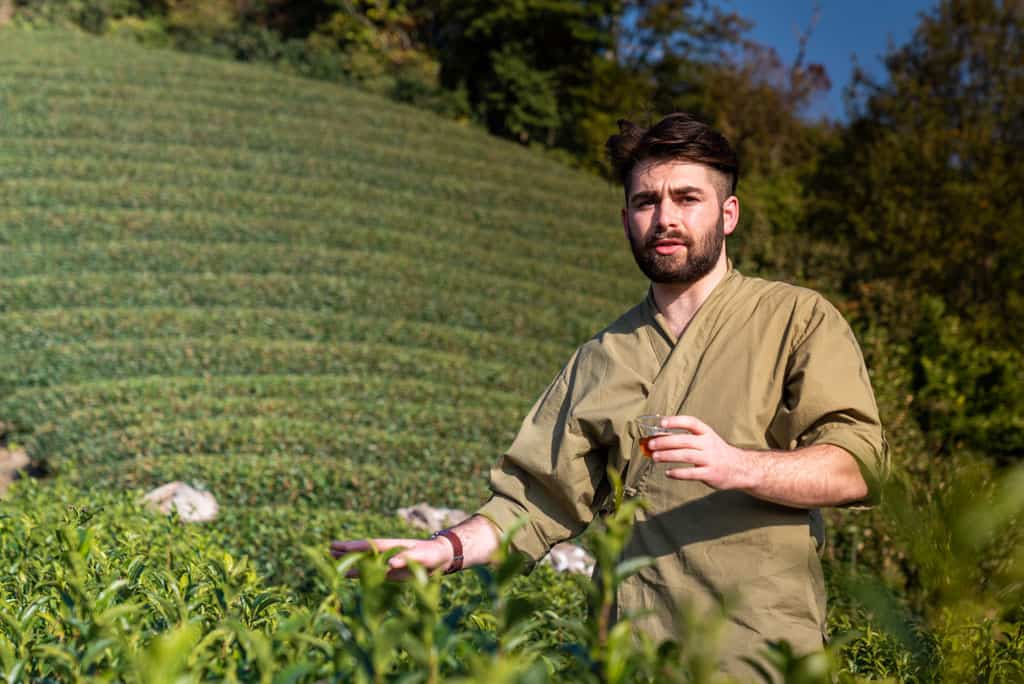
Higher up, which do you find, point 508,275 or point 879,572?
point 508,275

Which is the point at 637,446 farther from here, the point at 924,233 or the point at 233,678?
the point at 924,233

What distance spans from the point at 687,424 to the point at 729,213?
69 centimetres

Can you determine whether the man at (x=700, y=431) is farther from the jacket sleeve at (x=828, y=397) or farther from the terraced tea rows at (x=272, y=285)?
the terraced tea rows at (x=272, y=285)

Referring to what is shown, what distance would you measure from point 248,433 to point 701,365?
587 centimetres

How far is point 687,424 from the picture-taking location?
1456 millimetres

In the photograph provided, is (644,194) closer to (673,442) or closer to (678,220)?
(678,220)

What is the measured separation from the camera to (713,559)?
5.44 feet

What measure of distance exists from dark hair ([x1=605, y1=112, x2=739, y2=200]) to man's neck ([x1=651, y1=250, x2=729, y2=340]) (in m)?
0.18

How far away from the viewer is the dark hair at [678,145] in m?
1.87

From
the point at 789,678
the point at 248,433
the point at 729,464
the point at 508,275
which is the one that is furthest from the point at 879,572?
the point at 508,275

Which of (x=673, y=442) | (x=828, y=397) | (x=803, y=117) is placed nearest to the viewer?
(x=673, y=442)

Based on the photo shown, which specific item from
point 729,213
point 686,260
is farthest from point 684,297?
point 729,213

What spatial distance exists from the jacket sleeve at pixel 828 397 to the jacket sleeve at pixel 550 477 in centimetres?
40

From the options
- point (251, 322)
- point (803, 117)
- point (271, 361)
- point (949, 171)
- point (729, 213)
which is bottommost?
point (271, 361)
